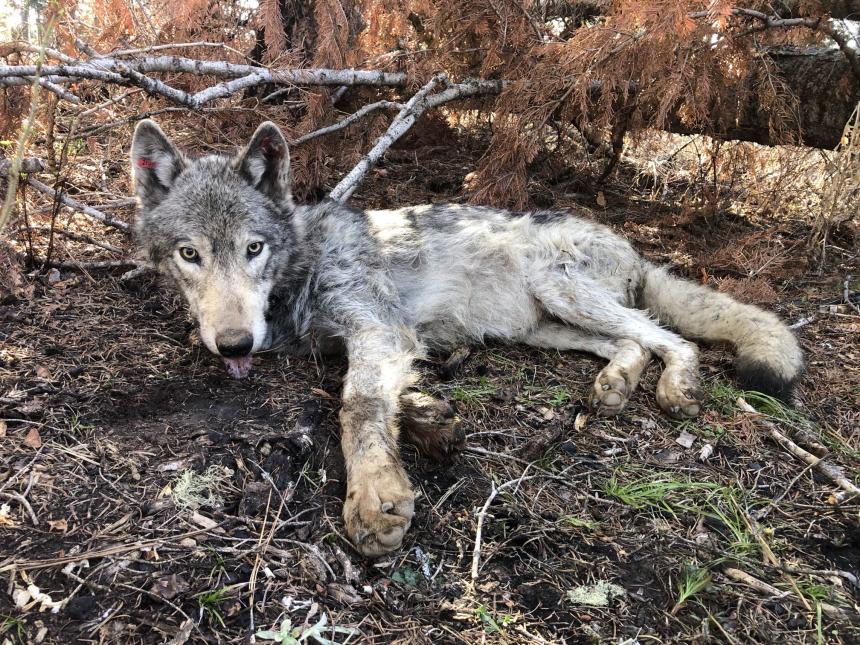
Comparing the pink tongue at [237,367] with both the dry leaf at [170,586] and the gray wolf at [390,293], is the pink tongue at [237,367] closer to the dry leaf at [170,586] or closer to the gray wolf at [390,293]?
the gray wolf at [390,293]

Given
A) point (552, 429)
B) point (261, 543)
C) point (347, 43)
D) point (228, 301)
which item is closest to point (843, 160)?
point (552, 429)

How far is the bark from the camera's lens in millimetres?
5055

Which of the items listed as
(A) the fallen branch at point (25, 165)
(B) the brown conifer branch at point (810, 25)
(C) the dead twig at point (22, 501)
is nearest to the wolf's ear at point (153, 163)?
(A) the fallen branch at point (25, 165)

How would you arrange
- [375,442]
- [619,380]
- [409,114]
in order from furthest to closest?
[409,114], [619,380], [375,442]

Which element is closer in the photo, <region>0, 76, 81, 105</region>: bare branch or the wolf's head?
the wolf's head

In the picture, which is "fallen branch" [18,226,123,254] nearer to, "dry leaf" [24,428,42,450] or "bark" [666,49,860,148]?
"dry leaf" [24,428,42,450]

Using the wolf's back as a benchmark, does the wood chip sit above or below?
below

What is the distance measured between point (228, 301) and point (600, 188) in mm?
5134

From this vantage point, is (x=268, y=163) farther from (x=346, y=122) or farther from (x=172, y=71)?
(x=346, y=122)

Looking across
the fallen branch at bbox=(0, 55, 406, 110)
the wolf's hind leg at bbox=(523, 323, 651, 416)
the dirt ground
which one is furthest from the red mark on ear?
the wolf's hind leg at bbox=(523, 323, 651, 416)

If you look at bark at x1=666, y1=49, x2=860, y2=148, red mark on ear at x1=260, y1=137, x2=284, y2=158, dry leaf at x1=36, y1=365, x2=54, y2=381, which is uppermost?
bark at x1=666, y1=49, x2=860, y2=148

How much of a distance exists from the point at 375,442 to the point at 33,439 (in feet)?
5.07

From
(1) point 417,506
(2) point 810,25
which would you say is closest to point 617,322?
(1) point 417,506

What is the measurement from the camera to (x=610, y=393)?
335 centimetres
